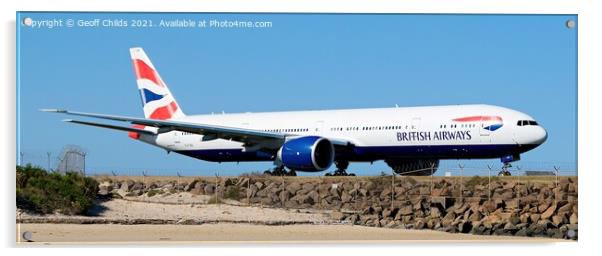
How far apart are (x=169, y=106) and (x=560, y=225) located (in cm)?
1982

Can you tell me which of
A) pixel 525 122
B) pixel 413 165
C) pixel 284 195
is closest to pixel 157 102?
pixel 413 165

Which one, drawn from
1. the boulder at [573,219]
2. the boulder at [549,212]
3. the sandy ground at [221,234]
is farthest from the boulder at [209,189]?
the boulder at [573,219]

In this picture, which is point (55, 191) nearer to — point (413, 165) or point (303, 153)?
point (303, 153)

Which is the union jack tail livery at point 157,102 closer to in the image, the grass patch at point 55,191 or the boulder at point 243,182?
the boulder at point 243,182

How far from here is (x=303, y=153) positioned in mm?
32875

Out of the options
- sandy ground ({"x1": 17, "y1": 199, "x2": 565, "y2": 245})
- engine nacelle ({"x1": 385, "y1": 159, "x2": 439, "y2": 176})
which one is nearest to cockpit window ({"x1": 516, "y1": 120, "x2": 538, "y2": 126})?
engine nacelle ({"x1": 385, "y1": 159, "x2": 439, "y2": 176})

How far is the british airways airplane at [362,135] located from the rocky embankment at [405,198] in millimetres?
3527

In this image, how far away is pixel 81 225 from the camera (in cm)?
2194

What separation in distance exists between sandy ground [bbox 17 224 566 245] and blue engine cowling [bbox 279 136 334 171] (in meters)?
9.95

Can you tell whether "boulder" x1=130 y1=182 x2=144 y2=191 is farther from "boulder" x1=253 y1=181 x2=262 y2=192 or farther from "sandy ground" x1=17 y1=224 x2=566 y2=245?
"sandy ground" x1=17 y1=224 x2=566 y2=245

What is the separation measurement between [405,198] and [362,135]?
26.4 feet

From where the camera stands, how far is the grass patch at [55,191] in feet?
69.7

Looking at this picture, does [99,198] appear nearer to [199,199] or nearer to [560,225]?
[199,199]

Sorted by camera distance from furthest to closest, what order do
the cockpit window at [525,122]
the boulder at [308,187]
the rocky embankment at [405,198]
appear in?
the cockpit window at [525,122], the boulder at [308,187], the rocky embankment at [405,198]
